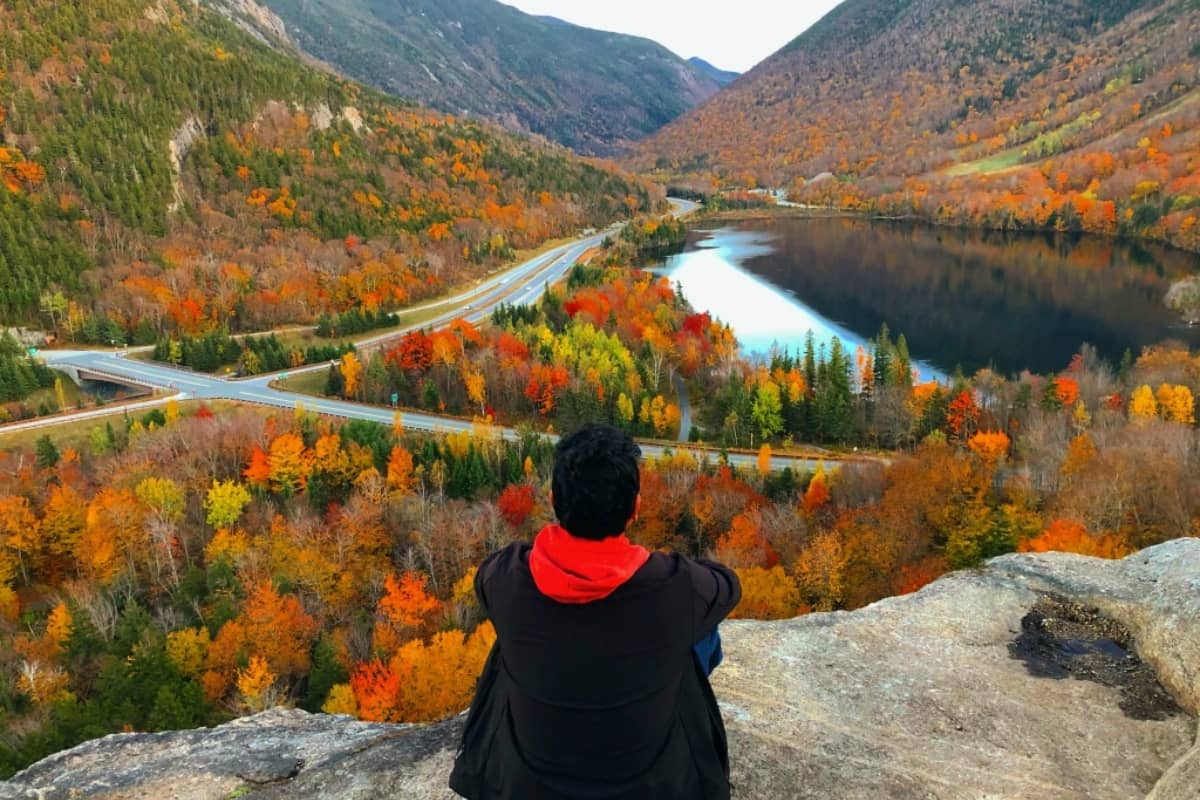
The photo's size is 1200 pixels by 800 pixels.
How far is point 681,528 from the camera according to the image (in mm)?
37094

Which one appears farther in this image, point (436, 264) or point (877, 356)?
point (436, 264)

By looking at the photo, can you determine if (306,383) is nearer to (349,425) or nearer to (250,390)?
(250,390)

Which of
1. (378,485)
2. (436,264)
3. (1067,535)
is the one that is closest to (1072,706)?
(1067,535)

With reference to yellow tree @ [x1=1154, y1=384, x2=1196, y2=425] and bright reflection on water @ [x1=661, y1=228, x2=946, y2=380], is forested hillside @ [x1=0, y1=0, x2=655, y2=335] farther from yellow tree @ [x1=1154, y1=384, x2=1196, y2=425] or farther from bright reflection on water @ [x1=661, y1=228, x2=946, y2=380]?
yellow tree @ [x1=1154, y1=384, x2=1196, y2=425]

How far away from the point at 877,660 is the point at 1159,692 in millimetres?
2437

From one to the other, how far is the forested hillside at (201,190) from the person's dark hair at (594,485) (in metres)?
72.7

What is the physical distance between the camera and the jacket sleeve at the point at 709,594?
10.9ft

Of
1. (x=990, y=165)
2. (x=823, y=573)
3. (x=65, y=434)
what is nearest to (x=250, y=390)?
(x=65, y=434)

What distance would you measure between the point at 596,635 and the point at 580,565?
0.30m

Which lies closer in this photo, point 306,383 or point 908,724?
point 908,724

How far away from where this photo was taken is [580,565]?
3.07m

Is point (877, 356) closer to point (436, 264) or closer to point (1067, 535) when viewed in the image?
point (1067, 535)

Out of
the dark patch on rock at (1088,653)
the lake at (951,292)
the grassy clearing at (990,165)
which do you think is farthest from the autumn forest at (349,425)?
the grassy clearing at (990,165)

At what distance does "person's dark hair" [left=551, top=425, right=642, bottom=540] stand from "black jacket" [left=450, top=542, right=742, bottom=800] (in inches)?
10.8
